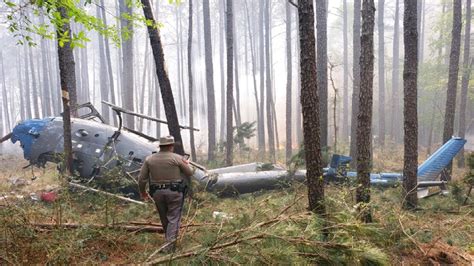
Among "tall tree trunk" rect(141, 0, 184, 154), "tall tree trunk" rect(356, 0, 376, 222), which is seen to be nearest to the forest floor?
"tall tree trunk" rect(356, 0, 376, 222)

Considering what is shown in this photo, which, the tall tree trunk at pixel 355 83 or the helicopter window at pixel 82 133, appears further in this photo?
the tall tree trunk at pixel 355 83

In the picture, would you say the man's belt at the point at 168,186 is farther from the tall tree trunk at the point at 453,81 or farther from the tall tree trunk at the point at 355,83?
the tall tree trunk at the point at 453,81

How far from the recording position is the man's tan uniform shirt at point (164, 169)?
225 inches

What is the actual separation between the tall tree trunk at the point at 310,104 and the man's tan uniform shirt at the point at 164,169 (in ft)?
6.61

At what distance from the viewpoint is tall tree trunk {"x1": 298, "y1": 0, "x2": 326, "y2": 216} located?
507cm

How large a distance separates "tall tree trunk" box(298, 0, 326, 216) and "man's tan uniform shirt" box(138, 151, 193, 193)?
6.61ft

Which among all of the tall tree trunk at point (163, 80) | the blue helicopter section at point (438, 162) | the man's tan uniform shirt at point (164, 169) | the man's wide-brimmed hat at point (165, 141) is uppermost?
the tall tree trunk at point (163, 80)

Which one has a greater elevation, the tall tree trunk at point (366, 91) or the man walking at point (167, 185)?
the tall tree trunk at point (366, 91)

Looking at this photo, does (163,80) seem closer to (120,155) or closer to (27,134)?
(120,155)

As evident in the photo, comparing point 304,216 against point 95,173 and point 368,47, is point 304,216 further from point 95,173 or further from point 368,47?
point 95,173

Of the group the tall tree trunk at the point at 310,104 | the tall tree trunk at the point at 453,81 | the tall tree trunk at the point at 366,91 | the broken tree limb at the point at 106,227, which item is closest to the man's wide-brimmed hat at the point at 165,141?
the broken tree limb at the point at 106,227

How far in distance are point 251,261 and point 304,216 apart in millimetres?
1106

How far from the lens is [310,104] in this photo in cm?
511

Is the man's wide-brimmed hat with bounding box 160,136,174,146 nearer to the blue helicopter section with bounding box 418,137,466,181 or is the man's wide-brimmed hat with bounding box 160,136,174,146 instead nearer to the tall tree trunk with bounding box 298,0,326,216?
the tall tree trunk with bounding box 298,0,326,216
